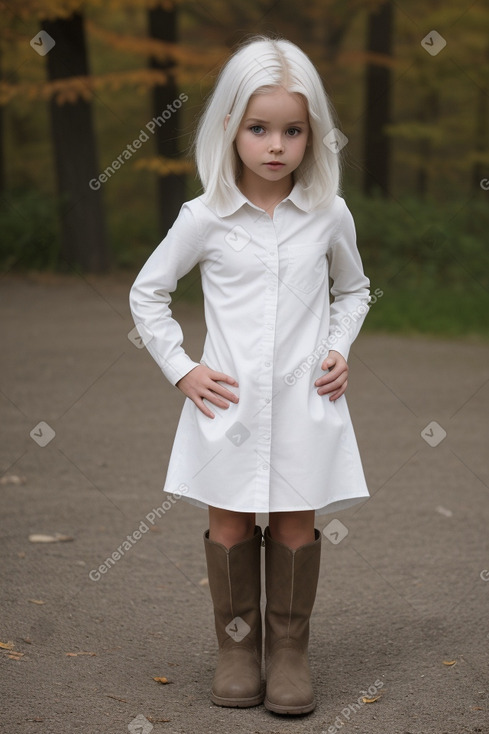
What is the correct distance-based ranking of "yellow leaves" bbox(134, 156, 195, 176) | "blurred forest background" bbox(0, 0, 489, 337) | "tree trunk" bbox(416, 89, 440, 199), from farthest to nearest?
"tree trunk" bbox(416, 89, 440, 199)
"yellow leaves" bbox(134, 156, 195, 176)
"blurred forest background" bbox(0, 0, 489, 337)

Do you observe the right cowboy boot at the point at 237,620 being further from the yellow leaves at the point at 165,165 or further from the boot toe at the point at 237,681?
the yellow leaves at the point at 165,165

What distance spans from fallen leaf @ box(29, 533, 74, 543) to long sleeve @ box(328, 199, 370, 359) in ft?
5.94

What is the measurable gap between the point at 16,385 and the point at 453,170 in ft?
46.0

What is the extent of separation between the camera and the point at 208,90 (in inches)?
364

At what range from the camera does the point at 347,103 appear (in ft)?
67.1

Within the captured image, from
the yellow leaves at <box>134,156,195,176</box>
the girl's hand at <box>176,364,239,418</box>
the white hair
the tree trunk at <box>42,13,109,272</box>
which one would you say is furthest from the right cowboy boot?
the tree trunk at <box>42,13,109,272</box>

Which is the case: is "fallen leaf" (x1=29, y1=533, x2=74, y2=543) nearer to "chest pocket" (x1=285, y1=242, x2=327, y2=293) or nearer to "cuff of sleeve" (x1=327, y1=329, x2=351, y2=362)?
"cuff of sleeve" (x1=327, y1=329, x2=351, y2=362)

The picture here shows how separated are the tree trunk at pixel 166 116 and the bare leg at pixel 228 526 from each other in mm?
10166

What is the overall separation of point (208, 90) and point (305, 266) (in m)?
6.99

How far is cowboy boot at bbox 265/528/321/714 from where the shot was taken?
9.01 ft

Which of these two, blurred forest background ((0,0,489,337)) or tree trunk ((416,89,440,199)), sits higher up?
blurred forest background ((0,0,489,337))

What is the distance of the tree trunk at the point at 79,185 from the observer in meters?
12.1

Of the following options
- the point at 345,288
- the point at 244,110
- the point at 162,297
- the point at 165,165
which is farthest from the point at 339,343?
the point at 165,165

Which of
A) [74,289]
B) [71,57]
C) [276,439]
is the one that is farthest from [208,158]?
[71,57]
